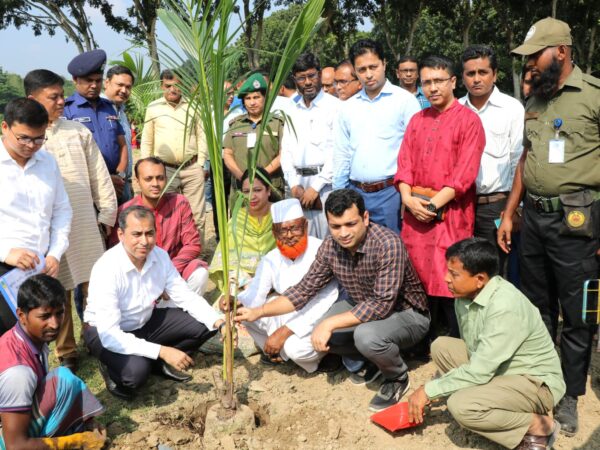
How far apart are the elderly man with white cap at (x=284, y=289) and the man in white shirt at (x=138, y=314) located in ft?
1.27

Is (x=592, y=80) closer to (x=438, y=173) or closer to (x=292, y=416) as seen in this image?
(x=438, y=173)

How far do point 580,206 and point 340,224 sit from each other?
4.01 feet

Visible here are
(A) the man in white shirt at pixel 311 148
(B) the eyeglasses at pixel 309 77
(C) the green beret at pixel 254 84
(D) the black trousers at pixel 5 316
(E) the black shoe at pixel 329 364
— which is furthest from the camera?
(C) the green beret at pixel 254 84

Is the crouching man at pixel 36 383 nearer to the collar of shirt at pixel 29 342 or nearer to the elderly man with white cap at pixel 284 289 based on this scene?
A: the collar of shirt at pixel 29 342

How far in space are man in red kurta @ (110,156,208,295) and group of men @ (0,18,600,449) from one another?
0.05ft

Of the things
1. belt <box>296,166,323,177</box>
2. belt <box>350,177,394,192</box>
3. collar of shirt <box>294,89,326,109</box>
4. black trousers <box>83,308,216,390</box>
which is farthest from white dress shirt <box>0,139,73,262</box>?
collar of shirt <box>294,89,326,109</box>

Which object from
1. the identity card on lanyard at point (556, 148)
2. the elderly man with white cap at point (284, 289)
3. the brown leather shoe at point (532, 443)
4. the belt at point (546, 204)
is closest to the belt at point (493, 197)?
the belt at point (546, 204)

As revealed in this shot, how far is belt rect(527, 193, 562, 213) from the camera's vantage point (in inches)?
111

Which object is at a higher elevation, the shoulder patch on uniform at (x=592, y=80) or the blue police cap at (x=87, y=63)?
the blue police cap at (x=87, y=63)

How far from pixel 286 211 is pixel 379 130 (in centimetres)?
86

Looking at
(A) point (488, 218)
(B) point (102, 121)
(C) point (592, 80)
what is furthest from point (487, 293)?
(B) point (102, 121)

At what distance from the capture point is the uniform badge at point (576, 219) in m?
2.73

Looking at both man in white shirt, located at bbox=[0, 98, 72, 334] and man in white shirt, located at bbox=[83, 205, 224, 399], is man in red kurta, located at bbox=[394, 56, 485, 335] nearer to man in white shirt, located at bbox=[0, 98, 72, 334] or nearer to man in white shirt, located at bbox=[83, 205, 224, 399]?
man in white shirt, located at bbox=[83, 205, 224, 399]

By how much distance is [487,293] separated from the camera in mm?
2684
